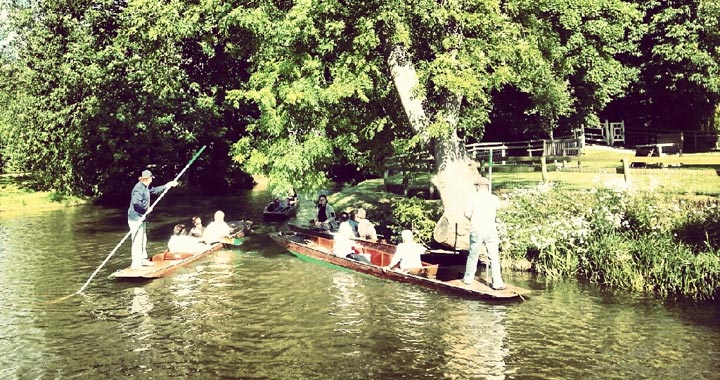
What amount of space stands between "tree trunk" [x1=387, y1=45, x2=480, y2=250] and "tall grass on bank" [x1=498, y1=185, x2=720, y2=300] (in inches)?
44.8

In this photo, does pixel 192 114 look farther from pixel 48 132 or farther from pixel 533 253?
pixel 533 253

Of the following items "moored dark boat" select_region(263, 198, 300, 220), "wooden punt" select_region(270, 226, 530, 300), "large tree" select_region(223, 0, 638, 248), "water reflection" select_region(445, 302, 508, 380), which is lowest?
"water reflection" select_region(445, 302, 508, 380)

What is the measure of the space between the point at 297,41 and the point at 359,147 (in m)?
4.72

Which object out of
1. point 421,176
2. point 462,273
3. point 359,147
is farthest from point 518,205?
point 421,176

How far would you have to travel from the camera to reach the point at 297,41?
58.0ft

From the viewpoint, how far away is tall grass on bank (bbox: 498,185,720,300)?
44.4 feet

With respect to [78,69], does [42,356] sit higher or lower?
lower

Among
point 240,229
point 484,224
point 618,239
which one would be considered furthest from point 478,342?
point 240,229

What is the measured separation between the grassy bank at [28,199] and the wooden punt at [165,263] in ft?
62.9

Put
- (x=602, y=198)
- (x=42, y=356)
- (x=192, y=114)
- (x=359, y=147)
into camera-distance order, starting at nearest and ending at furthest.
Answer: (x=42, y=356)
(x=602, y=198)
(x=359, y=147)
(x=192, y=114)

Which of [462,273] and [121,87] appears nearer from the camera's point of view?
[462,273]

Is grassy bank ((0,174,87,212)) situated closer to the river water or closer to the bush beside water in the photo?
the river water

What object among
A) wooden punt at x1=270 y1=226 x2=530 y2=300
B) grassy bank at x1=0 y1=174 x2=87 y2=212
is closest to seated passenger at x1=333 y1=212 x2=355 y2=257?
wooden punt at x1=270 y1=226 x2=530 y2=300

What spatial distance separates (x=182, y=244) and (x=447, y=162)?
763 centimetres
